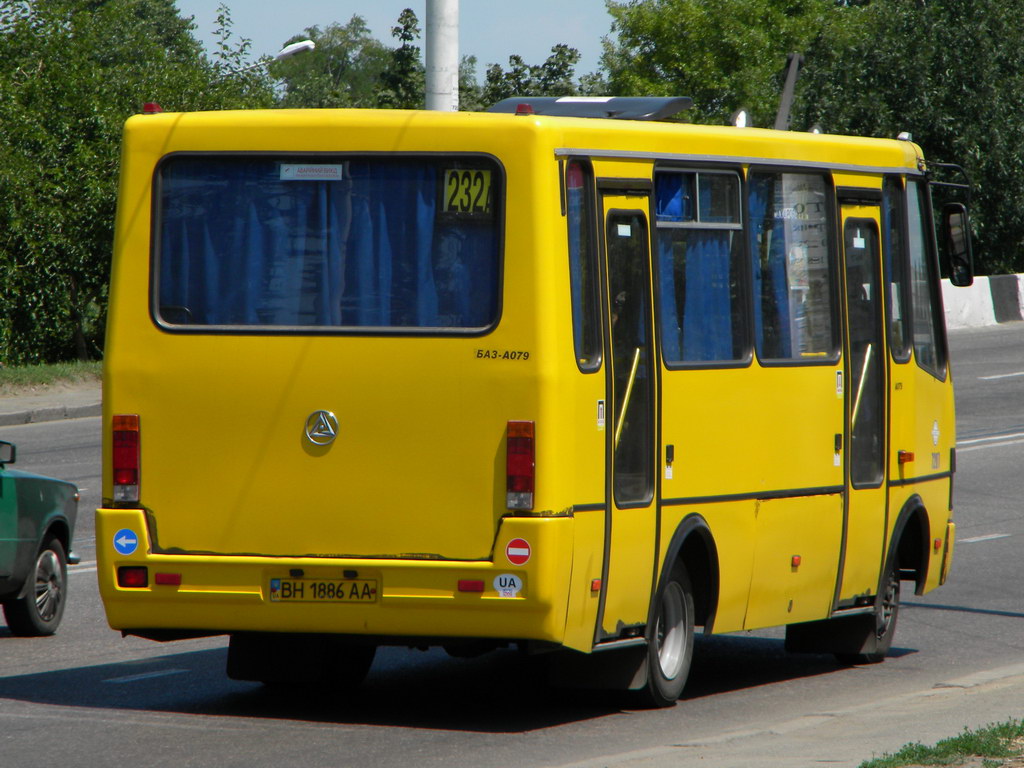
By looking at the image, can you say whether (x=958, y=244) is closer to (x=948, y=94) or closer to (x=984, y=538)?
(x=984, y=538)

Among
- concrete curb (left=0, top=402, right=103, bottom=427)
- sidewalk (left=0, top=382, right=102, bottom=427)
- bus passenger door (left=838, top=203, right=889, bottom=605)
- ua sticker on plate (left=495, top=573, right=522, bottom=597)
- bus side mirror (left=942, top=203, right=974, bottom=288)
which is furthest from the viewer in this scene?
sidewalk (left=0, top=382, right=102, bottom=427)

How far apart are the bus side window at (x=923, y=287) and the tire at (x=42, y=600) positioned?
544 cm

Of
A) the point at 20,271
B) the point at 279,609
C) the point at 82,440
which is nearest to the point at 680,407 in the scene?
the point at 279,609

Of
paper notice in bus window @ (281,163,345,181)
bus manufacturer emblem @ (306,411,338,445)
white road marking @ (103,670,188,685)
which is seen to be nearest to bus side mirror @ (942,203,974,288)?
paper notice in bus window @ (281,163,345,181)

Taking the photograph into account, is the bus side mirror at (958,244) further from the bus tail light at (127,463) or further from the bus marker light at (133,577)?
the bus marker light at (133,577)

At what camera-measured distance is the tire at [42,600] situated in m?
11.1

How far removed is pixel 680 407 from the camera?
28.9 ft

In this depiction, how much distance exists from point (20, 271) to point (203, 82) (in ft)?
21.1

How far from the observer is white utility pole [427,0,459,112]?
13.0m

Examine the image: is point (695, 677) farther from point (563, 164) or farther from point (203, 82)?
point (203, 82)

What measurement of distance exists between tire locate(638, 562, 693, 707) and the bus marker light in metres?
2.38

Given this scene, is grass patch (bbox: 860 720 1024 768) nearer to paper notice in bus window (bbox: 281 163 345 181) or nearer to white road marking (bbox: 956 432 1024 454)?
paper notice in bus window (bbox: 281 163 345 181)

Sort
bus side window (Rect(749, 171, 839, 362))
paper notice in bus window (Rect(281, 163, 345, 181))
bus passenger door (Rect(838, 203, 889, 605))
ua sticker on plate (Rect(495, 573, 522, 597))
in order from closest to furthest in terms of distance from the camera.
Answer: ua sticker on plate (Rect(495, 573, 522, 597)) < paper notice in bus window (Rect(281, 163, 345, 181)) < bus side window (Rect(749, 171, 839, 362)) < bus passenger door (Rect(838, 203, 889, 605))

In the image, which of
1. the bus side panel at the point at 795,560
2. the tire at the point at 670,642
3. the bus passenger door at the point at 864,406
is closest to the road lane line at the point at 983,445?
the bus passenger door at the point at 864,406
